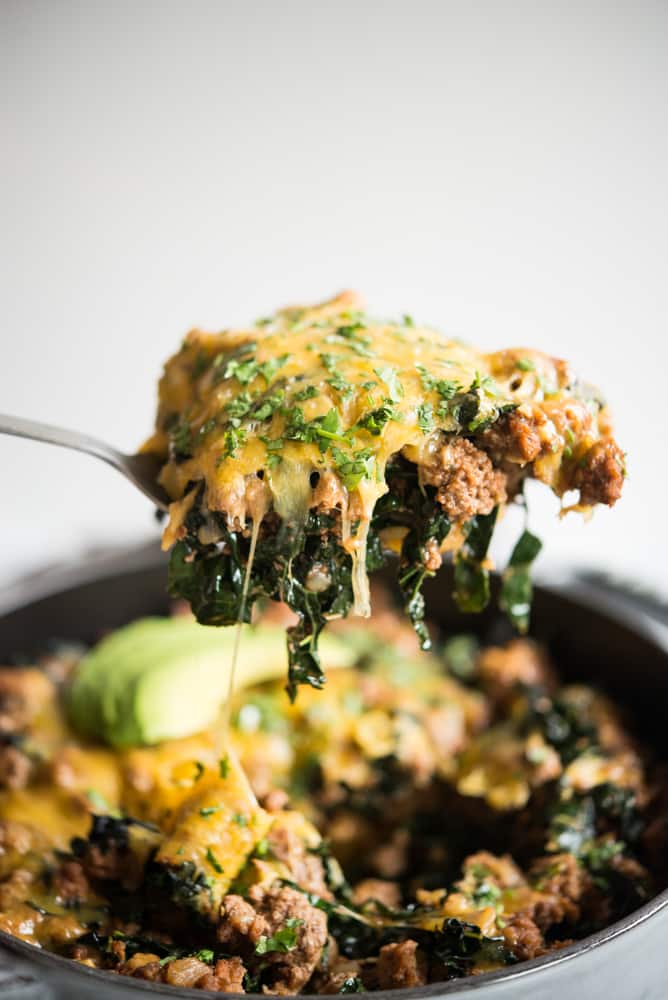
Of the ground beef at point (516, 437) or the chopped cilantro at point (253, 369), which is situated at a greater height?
the ground beef at point (516, 437)

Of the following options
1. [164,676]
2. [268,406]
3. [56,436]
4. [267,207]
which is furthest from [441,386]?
[267,207]

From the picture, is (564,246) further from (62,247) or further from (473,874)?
(473,874)

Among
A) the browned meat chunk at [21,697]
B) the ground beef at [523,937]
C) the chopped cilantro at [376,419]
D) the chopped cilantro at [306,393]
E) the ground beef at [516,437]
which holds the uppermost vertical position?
the ground beef at [516,437]

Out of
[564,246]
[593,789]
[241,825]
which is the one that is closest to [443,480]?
[241,825]

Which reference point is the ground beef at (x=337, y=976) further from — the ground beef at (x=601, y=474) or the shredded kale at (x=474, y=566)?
the ground beef at (x=601, y=474)

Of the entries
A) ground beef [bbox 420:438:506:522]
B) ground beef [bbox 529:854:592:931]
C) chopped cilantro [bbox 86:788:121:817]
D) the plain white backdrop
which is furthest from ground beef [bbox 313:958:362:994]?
the plain white backdrop

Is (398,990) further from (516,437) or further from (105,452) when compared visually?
(105,452)

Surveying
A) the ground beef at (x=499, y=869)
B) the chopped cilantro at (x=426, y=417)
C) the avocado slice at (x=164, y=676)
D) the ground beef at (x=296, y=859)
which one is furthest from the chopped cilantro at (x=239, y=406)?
the ground beef at (x=499, y=869)
